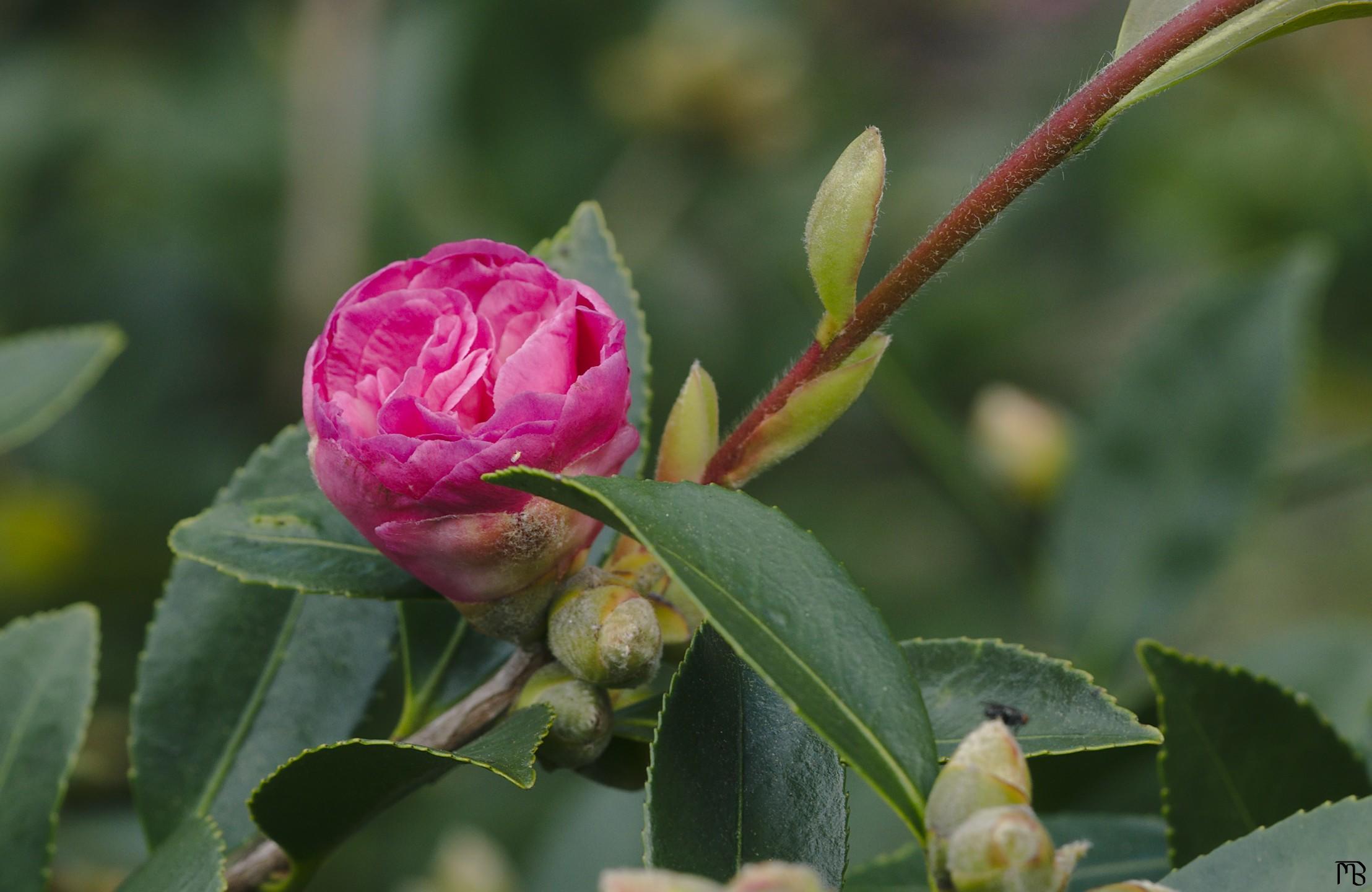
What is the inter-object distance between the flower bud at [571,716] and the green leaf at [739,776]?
0.06m

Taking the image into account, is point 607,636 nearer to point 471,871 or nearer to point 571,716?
point 571,716

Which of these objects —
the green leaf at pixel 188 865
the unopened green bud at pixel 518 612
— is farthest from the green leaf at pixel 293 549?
the green leaf at pixel 188 865

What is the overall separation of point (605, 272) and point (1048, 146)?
1.22 feet

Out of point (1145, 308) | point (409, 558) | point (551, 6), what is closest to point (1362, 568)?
point (1145, 308)

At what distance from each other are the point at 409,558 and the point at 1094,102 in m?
0.41

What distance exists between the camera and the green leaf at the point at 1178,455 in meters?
1.40

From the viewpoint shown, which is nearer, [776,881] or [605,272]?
[776,881]

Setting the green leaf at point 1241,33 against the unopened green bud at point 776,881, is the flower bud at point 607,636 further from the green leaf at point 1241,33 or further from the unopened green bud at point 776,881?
the green leaf at point 1241,33

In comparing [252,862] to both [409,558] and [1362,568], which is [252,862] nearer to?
[409,558]

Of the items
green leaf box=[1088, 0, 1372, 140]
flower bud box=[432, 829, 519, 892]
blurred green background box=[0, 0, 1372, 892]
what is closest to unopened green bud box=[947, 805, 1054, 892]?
green leaf box=[1088, 0, 1372, 140]

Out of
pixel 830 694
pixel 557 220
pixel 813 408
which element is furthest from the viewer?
pixel 557 220

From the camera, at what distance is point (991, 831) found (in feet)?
1.75

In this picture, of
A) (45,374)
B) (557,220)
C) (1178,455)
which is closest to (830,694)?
(45,374)

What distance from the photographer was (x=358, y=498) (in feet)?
2.09
